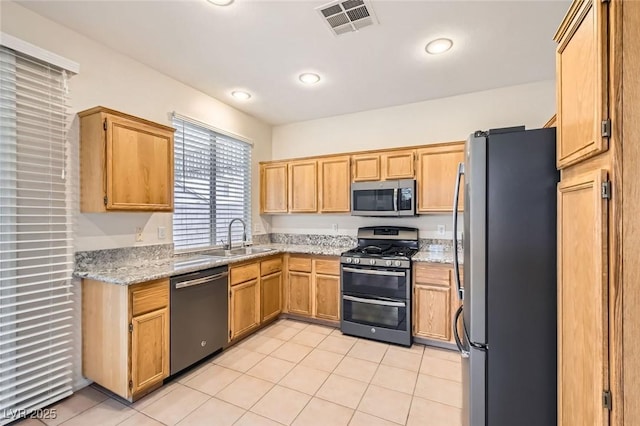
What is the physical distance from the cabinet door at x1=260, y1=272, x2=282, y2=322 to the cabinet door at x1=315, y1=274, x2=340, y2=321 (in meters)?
0.51

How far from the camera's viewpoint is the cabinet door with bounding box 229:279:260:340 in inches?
116

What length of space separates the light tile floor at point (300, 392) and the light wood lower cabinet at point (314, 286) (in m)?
0.57

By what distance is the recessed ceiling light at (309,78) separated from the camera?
114 inches

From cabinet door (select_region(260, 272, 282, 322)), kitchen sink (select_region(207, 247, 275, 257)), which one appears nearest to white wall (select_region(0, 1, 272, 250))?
kitchen sink (select_region(207, 247, 275, 257))

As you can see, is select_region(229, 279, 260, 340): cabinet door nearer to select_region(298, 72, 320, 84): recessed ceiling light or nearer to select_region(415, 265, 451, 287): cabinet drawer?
select_region(415, 265, 451, 287): cabinet drawer

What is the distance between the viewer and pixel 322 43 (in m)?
2.37

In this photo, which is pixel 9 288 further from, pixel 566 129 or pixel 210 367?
pixel 566 129

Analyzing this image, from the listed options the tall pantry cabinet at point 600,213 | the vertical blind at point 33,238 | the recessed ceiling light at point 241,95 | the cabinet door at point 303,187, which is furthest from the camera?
the cabinet door at point 303,187

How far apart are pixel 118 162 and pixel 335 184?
2.38 meters

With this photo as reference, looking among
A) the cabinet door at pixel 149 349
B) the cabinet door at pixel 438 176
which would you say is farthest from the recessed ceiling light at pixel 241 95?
the cabinet door at pixel 149 349

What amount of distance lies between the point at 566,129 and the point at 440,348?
2.53m

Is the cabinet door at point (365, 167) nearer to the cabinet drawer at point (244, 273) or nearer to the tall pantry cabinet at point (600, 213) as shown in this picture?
the cabinet drawer at point (244, 273)

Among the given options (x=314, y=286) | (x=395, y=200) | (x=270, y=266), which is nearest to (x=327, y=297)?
(x=314, y=286)

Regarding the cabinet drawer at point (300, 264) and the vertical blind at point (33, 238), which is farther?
the cabinet drawer at point (300, 264)
